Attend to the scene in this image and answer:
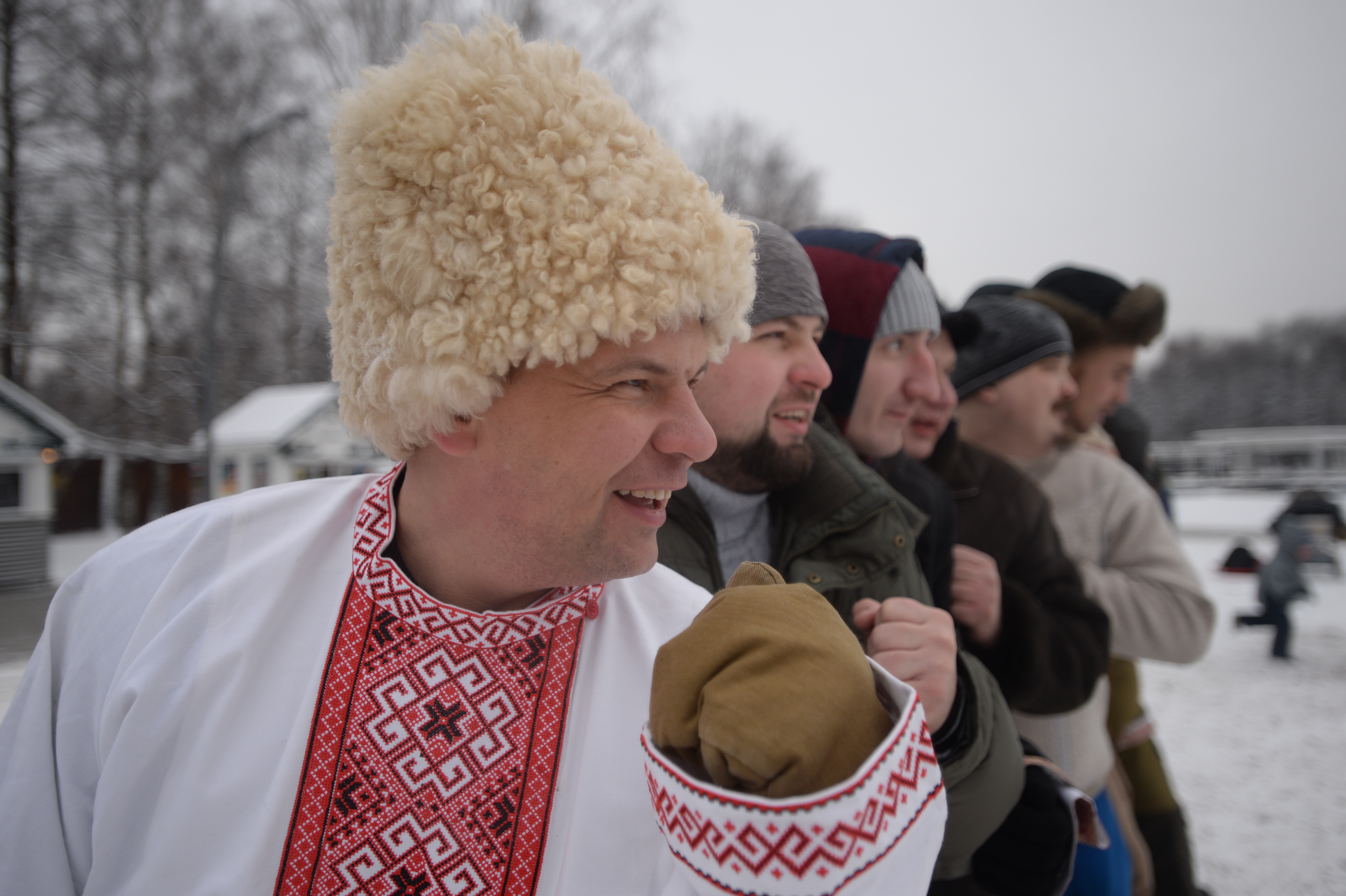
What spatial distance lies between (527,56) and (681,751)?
1007 millimetres

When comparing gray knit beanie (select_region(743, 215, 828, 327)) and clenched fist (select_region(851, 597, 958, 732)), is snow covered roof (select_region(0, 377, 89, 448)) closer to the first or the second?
gray knit beanie (select_region(743, 215, 828, 327))

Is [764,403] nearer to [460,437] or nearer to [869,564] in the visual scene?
[869,564]

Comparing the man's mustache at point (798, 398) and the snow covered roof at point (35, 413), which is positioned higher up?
the man's mustache at point (798, 398)

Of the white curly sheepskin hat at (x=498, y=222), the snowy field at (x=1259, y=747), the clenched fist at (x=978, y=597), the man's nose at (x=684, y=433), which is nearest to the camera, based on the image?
the white curly sheepskin hat at (x=498, y=222)

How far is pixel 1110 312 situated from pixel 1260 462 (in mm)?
34586

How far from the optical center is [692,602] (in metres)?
1.26

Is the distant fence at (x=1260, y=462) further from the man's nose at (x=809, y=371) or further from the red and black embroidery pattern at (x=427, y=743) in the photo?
the red and black embroidery pattern at (x=427, y=743)

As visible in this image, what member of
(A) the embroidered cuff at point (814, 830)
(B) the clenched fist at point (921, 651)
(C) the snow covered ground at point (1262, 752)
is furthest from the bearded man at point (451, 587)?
(C) the snow covered ground at point (1262, 752)

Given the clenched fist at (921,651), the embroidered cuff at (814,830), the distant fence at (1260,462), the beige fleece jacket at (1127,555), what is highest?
the embroidered cuff at (814,830)

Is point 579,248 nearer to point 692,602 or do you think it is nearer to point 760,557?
point 692,602

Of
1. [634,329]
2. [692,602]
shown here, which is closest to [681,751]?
[692,602]

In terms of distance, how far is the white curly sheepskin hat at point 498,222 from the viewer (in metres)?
1.01

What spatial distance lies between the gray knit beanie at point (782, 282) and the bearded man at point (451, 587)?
521 millimetres

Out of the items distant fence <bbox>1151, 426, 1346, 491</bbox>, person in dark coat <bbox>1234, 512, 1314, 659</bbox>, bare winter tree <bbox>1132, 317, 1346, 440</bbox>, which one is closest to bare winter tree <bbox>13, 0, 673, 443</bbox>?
person in dark coat <bbox>1234, 512, 1314, 659</bbox>
